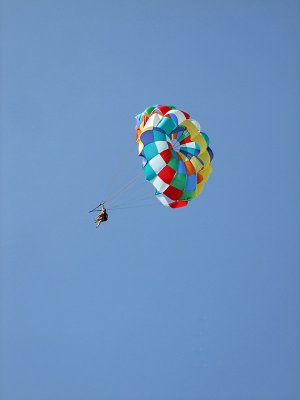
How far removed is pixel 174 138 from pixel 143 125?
1213 mm

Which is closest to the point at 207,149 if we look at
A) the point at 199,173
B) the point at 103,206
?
the point at 199,173

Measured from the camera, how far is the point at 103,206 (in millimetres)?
29922

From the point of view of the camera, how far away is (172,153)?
28.6 metres

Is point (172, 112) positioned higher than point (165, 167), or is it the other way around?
point (172, 112)

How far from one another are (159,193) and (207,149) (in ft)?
7.94

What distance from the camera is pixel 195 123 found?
29469 mm

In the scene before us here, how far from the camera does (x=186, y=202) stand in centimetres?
2981

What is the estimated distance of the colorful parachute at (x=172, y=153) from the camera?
28.3m

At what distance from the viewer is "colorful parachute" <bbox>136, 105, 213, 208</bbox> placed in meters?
28.3

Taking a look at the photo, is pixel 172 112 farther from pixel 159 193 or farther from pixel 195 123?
pixel 159 193

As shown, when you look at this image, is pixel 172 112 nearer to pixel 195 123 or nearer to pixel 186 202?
pixel 195 123

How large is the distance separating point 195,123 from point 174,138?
37.5 inches

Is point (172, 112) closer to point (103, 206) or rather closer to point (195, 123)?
point (195, 123)

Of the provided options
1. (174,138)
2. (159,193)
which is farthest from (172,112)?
(159,193)
